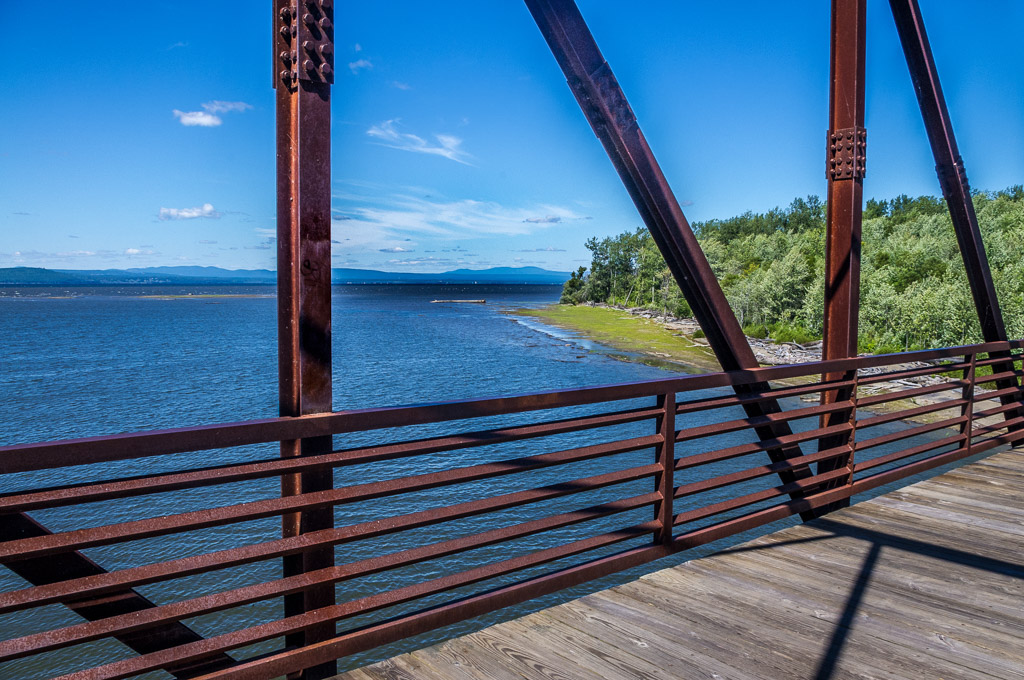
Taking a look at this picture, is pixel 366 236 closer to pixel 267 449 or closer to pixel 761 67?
pixel 761 67

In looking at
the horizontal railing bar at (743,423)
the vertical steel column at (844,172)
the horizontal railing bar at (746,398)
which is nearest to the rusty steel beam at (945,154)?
the vertical steel column at (844,172)

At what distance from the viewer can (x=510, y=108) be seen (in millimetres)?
67312

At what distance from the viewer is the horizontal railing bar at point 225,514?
1482 millimetres

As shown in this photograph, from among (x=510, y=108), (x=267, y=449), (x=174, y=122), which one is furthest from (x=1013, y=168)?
(x=174, y=122)

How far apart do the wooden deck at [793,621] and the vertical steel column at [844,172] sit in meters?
0.73

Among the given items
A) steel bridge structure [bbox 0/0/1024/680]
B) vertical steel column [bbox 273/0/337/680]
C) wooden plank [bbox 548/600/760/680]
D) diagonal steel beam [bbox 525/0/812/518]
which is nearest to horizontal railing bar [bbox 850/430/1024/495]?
steel bridge structure [bbox 0/0/1024/680]

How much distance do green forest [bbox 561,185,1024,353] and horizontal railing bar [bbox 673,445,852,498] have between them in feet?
104

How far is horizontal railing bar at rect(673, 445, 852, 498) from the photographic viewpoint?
9.76ft

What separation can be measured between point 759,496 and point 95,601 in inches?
109

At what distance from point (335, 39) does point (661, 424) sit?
1.92 metres

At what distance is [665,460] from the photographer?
9.20 ft

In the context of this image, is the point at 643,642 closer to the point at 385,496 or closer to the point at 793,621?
the point at 793,621

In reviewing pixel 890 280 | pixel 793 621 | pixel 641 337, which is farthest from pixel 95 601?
pixel 641 337

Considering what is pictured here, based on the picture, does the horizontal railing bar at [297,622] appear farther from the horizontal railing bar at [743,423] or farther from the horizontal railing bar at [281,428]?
the horizontal railing bar at [743,423]
